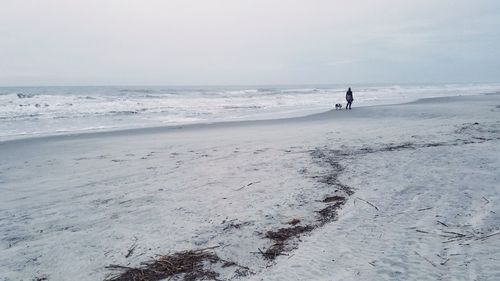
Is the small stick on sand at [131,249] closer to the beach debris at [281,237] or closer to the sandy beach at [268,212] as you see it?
the sandy beach at [268,212]

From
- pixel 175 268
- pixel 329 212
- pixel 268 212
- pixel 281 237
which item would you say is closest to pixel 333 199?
pixel 329 212

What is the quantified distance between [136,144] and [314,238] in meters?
9.42

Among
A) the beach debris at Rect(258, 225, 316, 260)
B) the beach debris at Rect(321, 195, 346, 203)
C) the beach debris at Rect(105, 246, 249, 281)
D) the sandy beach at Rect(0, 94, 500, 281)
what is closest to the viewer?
the beach debris at Rect(105, 246, 249, 281)

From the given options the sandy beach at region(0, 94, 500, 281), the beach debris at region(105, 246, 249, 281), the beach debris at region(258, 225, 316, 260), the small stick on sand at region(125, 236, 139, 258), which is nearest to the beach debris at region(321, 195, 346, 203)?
the sandy beach at region(0, 94, 500, 281)

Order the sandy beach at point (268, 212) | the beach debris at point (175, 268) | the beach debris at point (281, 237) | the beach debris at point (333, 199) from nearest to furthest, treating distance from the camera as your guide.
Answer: the beach debris at point (175, 268)
the sandy beach at point (268, 212)
the beach debris at point (281, 237)
the beach debris at point (333, 199)

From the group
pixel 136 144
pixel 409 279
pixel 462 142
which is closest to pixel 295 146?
pixel 462 142

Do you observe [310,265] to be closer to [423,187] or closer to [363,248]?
[363,248]

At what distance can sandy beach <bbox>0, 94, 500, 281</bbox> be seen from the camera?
400cm

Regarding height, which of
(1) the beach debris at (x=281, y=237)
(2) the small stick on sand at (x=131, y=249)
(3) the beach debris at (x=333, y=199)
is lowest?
(2) the small stick on sand at (x=131, y=249)

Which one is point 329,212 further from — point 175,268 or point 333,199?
point 175,268

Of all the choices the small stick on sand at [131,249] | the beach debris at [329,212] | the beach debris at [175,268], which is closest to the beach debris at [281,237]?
the beach debris at [329,212]

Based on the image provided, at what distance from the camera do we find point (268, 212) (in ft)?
18.1

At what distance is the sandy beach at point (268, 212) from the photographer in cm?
400

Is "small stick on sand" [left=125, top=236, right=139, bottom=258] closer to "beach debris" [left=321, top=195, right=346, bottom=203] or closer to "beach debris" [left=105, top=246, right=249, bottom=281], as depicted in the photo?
"beach debris" [left=105, top=246, right=249, bottom=281]
